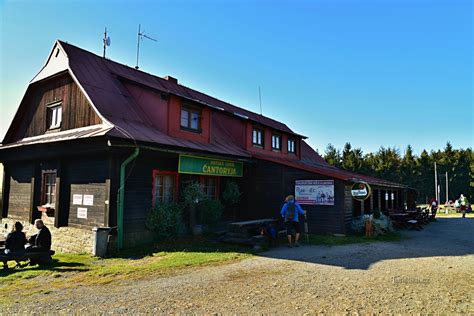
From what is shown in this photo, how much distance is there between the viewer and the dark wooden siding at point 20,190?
13640 millimetres

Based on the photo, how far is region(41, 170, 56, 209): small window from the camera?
12.6 meters

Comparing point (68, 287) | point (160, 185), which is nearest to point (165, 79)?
point (160, 185)

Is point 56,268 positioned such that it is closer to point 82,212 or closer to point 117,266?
point 117,266

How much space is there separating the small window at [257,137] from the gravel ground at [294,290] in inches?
373

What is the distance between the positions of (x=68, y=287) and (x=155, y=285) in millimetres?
1788

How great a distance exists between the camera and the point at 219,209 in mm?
13172

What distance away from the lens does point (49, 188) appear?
505 inches

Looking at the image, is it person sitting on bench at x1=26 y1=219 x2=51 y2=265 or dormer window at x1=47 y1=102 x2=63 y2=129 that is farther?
→ dormer window at x1=47 y1=102 x2=63 y2=129

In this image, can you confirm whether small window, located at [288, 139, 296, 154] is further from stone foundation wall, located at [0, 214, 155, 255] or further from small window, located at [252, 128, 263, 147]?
stone foundation wall, located at [0, 214, 155, 255]

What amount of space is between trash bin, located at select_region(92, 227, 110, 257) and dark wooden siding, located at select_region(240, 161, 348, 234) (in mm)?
7209

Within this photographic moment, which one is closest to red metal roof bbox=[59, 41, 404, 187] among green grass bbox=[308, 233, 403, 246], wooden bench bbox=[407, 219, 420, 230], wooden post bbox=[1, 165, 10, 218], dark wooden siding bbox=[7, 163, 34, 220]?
green grass bbox=[308, 233, 403, 246]

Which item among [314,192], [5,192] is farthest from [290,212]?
[5,192]

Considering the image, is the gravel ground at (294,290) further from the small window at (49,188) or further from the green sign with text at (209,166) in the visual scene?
the small window at (49,188)

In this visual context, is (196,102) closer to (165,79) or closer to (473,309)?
(165,79)
